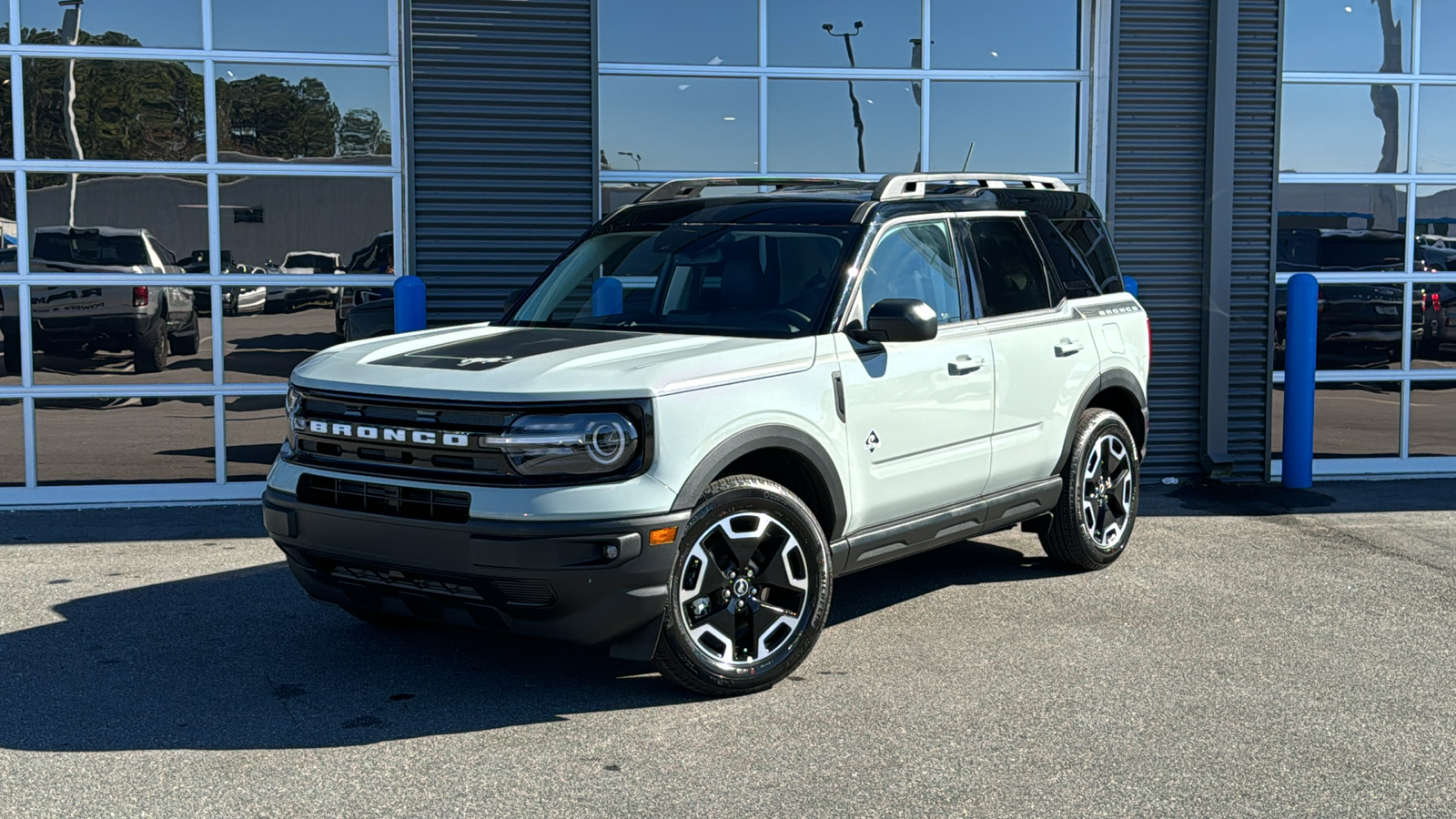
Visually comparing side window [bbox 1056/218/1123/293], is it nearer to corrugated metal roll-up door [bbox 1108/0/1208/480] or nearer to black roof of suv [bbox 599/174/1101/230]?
black roof of suv [bbox 599/174/1101/230]

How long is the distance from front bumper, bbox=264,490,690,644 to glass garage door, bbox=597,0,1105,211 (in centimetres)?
522

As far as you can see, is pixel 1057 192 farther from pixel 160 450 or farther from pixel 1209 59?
pixel 160 450

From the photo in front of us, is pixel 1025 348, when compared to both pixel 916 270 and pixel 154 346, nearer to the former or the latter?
pixel 916 270

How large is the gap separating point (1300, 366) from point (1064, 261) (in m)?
3.43

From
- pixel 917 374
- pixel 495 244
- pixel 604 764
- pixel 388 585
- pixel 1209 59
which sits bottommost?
pixel 604 764

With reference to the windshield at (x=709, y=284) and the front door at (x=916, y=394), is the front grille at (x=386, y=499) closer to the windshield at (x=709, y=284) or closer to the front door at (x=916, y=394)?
the windshield at (x=709, y=284)

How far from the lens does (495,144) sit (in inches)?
373

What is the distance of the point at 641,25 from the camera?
32.2ft

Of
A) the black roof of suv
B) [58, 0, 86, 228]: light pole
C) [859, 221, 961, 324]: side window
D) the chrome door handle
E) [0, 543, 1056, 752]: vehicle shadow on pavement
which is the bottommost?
[0, 543, 1056, 752]: vehicle shadow on pavement

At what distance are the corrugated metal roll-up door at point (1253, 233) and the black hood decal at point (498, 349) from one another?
602 cm

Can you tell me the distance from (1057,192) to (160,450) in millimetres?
5867

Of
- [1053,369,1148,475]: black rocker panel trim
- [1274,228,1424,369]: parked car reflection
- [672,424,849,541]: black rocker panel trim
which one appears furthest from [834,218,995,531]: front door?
[1274,228,1424,369]: parked car reflection

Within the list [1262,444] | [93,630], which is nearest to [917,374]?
[93,630]

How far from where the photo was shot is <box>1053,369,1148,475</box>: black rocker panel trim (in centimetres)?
691
